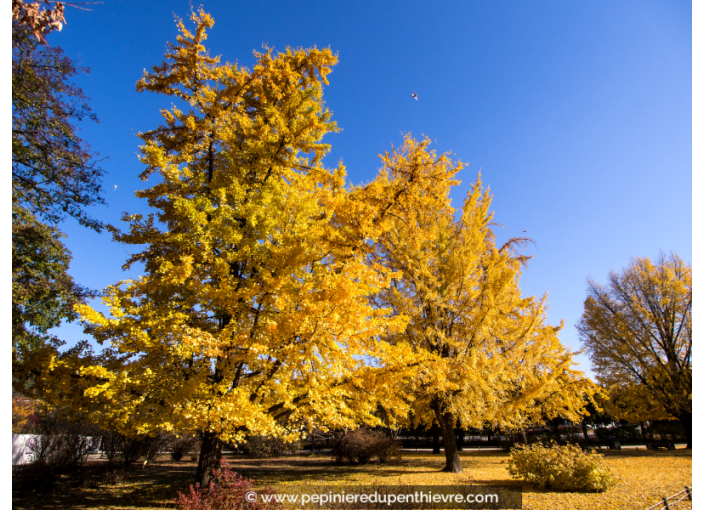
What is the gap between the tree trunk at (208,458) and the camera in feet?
22.6

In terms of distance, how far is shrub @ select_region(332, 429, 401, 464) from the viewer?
49.4 ft

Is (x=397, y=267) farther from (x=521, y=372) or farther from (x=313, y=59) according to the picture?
(x=313, y=59)

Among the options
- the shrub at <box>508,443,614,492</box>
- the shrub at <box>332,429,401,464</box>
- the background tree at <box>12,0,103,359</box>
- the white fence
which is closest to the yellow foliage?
the shrub at <box>508,443,614,492</box>

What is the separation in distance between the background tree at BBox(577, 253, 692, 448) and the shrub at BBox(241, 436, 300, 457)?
68.9 feet

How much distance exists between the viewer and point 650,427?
2494 cm

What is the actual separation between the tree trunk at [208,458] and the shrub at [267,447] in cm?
1350

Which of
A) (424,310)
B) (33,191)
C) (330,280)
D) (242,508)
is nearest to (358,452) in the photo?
(424,310)

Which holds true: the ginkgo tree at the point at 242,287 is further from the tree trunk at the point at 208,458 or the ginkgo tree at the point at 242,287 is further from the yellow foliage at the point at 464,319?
the yellow foliage at the point at 464,319

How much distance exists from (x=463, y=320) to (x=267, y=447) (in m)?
15.5

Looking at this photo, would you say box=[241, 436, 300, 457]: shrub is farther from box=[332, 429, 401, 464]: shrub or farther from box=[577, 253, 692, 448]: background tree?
box=[577, 253, 692, 448]: background tree

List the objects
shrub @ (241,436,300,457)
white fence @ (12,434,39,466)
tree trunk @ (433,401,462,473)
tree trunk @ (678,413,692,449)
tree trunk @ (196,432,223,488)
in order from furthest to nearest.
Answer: shrub @ (241,436,300,457) → tree trunk @ (678,413,692,449) → tree trunk @ (433,401,462,473) → white fence @ (12,434,39,466) → tree trunk @ (196,432,223,488)

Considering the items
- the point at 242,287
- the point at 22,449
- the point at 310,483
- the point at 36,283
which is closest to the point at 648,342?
the point at 310,483

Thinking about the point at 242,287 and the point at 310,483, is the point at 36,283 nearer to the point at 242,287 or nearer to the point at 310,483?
the point at 242,287

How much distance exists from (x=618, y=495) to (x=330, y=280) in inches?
327
